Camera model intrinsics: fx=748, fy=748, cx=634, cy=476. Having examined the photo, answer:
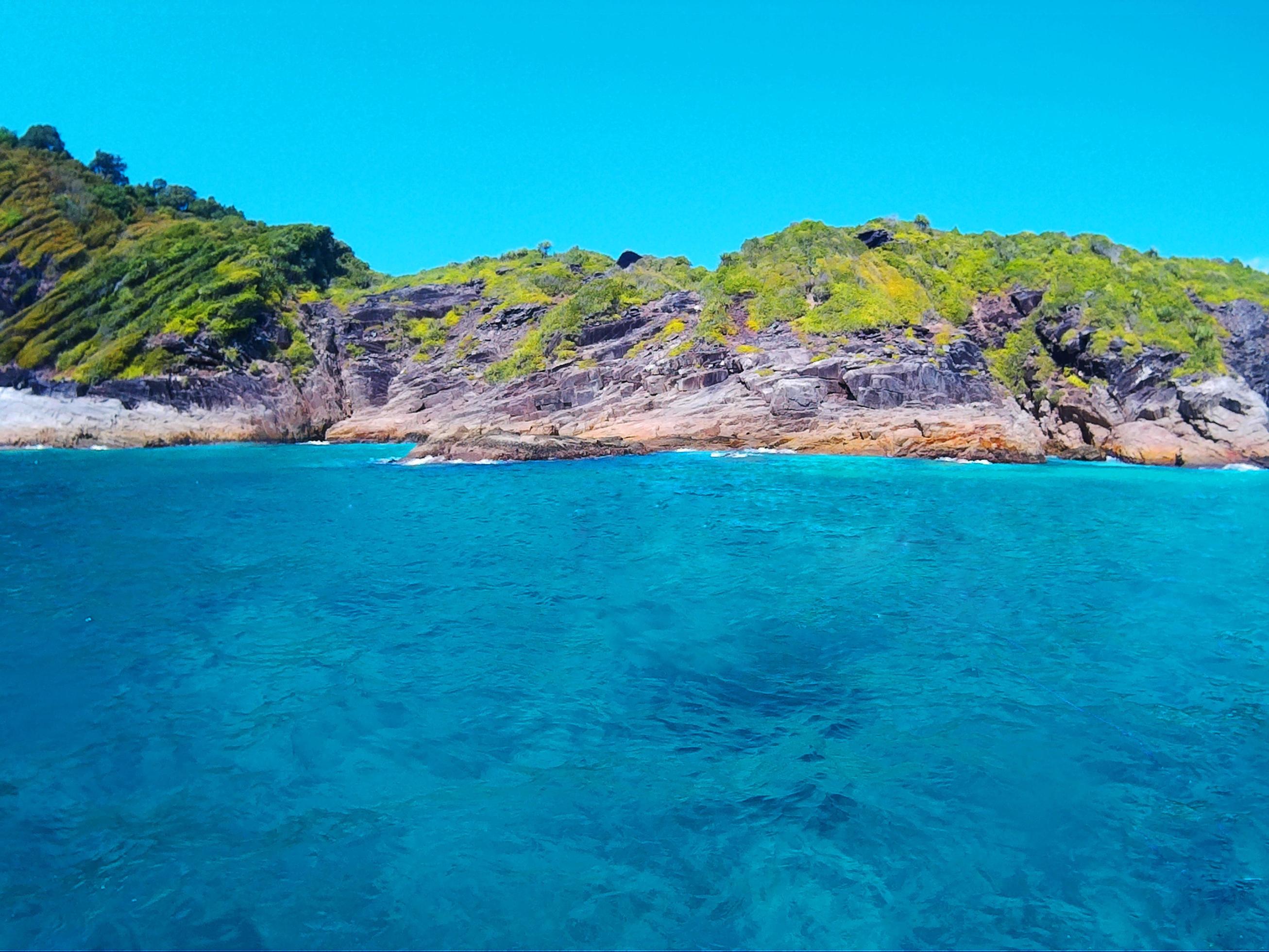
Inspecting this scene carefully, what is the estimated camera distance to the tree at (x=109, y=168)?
81312 millimetres

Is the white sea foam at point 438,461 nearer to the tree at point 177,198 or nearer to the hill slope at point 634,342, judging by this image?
the hill slope at point 634,342

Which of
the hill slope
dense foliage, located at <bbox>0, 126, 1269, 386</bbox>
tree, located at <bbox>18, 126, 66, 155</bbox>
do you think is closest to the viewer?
the hill slope

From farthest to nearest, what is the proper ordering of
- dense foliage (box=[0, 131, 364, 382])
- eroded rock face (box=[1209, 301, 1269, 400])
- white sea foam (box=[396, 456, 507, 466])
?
dense foliage (box=[0, 131, 364, 382]) → eroded rock face (box=[1209, 301, 1269, 400]) → white sea foam (box=[396, 456, 507, 466])

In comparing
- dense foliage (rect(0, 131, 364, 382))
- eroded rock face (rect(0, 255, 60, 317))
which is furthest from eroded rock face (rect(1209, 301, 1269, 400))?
eroded rock face (rect(0, 255, 60, 317))

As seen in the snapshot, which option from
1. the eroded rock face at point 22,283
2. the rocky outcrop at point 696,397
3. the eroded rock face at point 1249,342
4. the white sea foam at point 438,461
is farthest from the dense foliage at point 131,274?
the eroded rock face at point 1249,342

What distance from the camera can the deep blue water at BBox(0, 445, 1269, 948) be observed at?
20.2ft

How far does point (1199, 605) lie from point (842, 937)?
12.7 metres

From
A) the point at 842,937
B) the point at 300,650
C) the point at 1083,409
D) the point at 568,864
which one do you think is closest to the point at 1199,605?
the point at 842,937

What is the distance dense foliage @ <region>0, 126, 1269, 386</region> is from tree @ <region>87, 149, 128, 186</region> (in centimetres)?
327

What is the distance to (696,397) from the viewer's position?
50438 mm

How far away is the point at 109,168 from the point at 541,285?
52742 millimetres

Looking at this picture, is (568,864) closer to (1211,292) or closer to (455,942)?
(455,942)

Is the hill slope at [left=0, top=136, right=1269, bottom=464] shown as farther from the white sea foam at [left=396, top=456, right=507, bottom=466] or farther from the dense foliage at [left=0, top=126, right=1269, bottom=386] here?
the white sea foam at [left=396, top=456, right=507, bottom=466]

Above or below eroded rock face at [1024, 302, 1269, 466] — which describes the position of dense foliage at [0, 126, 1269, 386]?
above
